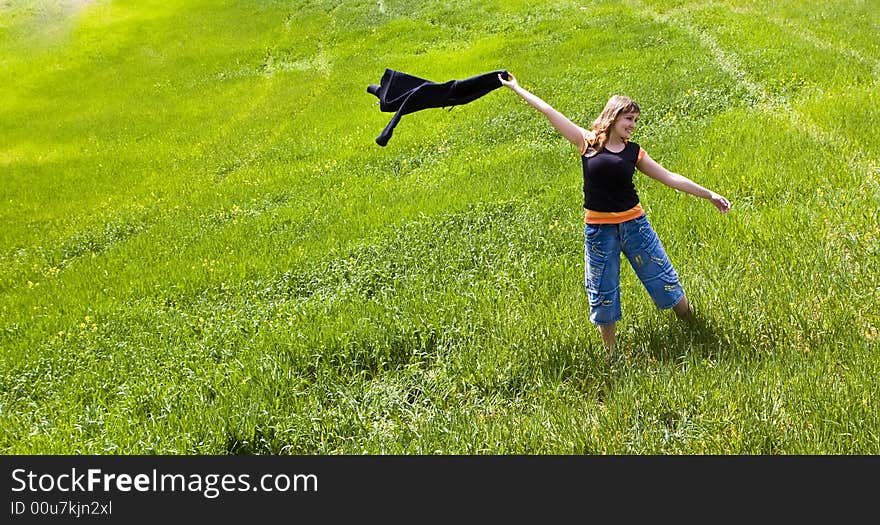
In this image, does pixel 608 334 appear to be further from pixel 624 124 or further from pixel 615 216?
pixel 624 124

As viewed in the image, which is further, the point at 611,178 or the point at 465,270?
the point at 465,270

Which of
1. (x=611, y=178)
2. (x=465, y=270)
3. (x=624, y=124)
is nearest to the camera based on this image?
(x=624, y=124)

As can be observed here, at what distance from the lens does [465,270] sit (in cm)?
796

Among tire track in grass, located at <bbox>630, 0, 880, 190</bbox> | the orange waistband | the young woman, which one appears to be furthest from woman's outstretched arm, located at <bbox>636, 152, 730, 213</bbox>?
tire track in grass, located at <bbox>630, 0, 880, 190</bbox>

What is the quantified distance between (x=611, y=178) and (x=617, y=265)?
28.3 inches

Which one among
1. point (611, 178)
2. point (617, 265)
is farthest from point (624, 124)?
point (617, 265)

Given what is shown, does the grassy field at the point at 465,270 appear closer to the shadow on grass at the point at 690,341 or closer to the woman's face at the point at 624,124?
the shadow on grass at the point at 690,341

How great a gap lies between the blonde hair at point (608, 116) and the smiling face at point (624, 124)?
0.02 m

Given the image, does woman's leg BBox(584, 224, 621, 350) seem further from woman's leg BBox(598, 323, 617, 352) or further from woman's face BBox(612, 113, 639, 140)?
woman's face BBox(612, 113, 639, 140)

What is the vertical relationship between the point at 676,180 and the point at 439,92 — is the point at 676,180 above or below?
below

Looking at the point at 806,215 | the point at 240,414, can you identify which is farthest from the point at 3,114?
the point at 806,215

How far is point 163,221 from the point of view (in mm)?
14094
